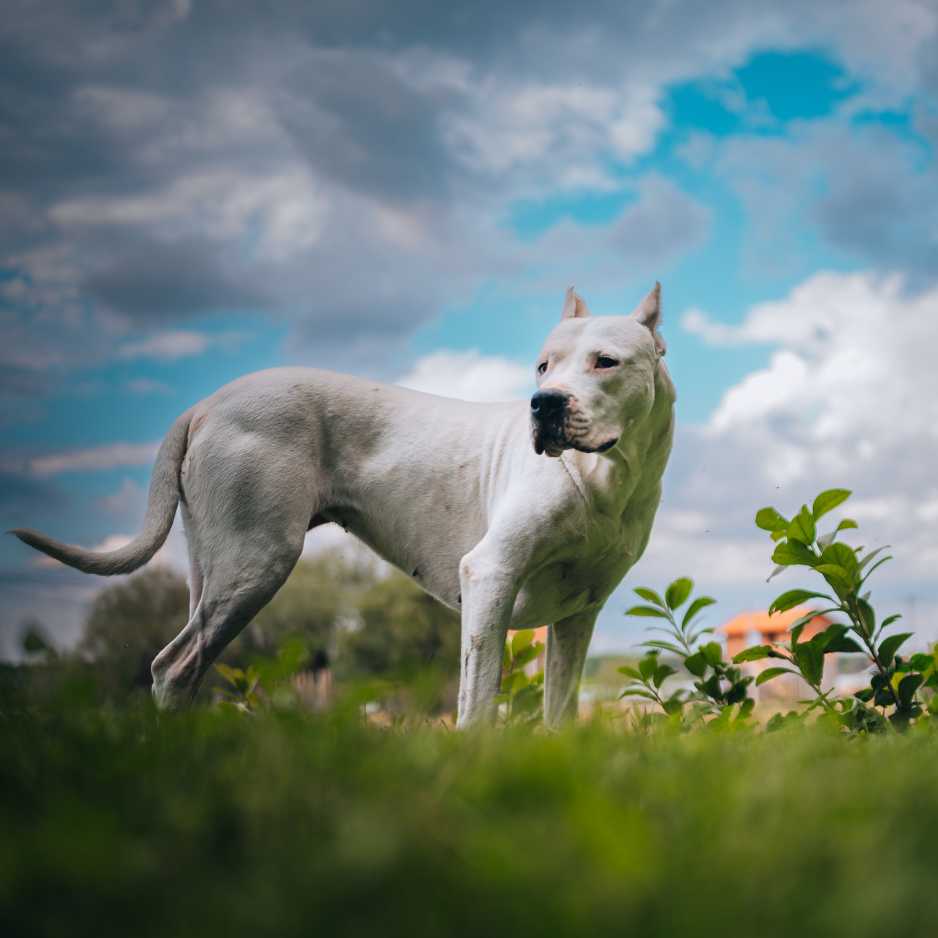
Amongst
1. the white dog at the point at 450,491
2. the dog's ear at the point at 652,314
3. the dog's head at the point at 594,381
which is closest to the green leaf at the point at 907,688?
the white dog at the point at 450,491

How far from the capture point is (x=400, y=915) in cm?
103

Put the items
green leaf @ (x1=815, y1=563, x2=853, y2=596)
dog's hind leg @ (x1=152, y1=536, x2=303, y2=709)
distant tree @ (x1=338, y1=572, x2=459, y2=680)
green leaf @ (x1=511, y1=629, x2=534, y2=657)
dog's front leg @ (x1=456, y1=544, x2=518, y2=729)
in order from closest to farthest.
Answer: dog's front leg @ (x1=456, y1=544, x2=518, y2=729) < green leaf @ (x1=815, y1=563, x2=853, y2=596) < dog's hind leg @ (x1=152, y1=536, x2=303, y2=709) < green leaf @ (x1=511, y1=629, x2=534, y2=657) < distant tree @ (x1=338, y1=572, x2=459, y2=680)

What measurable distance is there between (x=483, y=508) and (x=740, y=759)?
2.47 metres

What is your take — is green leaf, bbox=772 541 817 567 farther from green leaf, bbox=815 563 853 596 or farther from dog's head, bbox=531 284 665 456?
dog's head, bbox=531 284 665 456

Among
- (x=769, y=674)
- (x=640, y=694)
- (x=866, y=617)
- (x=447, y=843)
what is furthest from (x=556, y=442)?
(x=447, y=843)

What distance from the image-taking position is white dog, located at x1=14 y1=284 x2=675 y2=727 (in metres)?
3.83

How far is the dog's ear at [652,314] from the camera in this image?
4105mm

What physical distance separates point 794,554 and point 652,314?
1307mm

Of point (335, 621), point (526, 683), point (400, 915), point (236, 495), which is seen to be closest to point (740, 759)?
point (400, 915)

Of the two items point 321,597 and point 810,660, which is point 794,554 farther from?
point 321,597

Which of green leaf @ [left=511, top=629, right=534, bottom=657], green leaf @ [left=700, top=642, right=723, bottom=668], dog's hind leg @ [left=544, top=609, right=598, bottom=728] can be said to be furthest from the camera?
green leaf @ [left=511, top=629, right=534, bottom=657]

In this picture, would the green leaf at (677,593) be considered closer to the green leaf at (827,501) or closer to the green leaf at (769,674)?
the green leaf at (769,674)

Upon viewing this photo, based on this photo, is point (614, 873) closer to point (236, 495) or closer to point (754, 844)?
point (754, 844)

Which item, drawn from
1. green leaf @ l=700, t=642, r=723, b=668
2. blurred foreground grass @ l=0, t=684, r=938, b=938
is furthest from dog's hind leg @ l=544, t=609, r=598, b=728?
blurred foreground grass @ l=0, t=684, r=938, b=938
